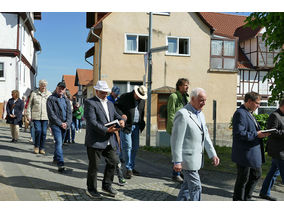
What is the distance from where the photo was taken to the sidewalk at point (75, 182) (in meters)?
5.13

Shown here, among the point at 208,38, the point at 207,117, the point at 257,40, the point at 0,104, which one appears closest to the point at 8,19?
the point at 0,104

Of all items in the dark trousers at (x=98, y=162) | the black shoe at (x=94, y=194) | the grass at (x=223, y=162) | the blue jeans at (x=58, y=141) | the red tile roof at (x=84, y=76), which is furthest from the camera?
the red tile roof at (x=84, y=76)

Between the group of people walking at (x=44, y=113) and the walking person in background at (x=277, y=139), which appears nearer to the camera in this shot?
the walking person in background at (x=277, y=139)

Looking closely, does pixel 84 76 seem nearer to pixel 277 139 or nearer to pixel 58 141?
pixel 58 141

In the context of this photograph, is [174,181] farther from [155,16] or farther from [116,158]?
[155,16]

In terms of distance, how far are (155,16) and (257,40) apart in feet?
44.3

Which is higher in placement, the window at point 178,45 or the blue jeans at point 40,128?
the window at point 178,45

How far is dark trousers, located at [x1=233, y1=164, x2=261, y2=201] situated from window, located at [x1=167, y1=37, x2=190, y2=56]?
693 inches

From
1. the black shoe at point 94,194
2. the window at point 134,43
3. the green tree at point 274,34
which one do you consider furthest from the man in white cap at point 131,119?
the window at point 134,43

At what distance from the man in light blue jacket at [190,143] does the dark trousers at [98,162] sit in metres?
1.45

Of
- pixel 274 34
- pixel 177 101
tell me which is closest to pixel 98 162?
pixel 177 101

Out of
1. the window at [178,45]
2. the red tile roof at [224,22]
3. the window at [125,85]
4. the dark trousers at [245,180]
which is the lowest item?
the dark trousers at [245,180]

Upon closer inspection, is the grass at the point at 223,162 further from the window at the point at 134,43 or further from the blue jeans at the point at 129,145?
the window at the point at 134,43

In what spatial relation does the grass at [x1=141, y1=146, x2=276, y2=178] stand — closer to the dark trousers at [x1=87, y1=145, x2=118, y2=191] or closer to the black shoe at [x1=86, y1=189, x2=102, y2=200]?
the dark trousers at [x1=87, y1=145, x2=118, y2=191]
